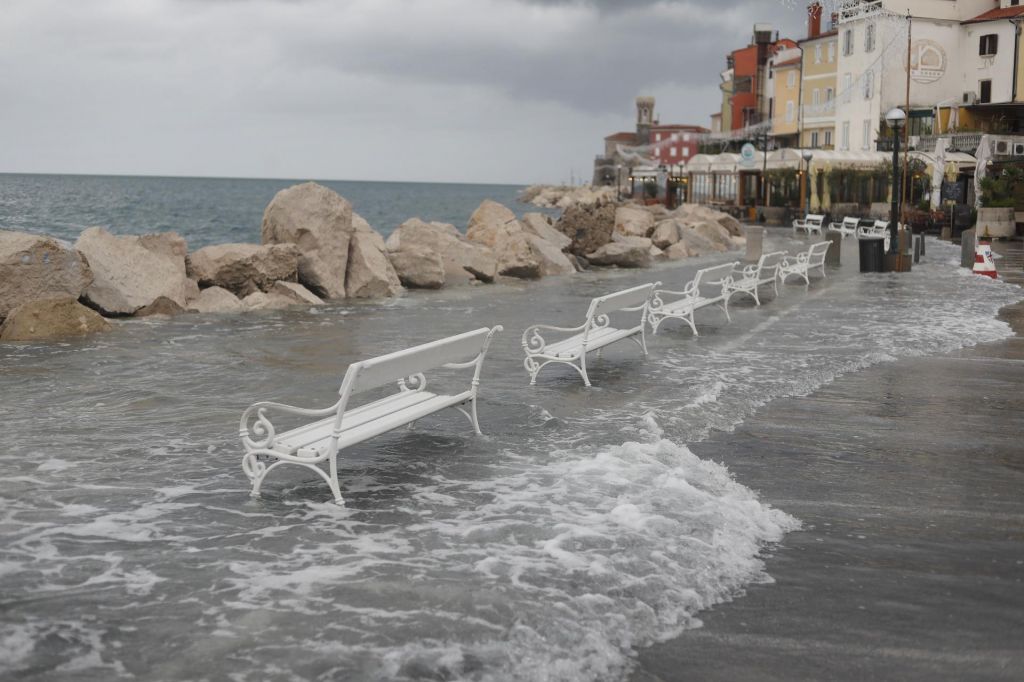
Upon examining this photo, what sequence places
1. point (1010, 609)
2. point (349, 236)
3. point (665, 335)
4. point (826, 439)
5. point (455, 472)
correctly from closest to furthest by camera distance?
point (1010, 609) → point (455, 472) → point (826, 439) → point (665, 335) → point (349, 236)

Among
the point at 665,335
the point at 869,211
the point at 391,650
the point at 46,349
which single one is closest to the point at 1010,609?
the point at 391,650

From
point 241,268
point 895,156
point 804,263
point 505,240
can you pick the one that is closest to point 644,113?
point 895,156

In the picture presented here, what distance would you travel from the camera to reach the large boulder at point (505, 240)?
23516 mm

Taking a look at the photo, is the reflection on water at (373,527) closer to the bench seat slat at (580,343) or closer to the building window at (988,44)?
the bench seat slat at (580,343)

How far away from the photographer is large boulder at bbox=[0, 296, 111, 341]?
516 inches

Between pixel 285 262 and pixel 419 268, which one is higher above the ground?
pixel 285 262

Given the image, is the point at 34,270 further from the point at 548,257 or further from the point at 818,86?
the point at 818,86

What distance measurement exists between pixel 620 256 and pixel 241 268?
12458 millimetres

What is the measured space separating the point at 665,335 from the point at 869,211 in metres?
37.3

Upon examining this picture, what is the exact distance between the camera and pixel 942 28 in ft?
179

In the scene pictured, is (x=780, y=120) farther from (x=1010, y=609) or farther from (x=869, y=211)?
(x=1010, y=609)

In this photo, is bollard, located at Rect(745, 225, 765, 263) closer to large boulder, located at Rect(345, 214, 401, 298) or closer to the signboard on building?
large boulder, located at Rect(345, 214, 401, 298)

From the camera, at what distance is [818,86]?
66125 mm

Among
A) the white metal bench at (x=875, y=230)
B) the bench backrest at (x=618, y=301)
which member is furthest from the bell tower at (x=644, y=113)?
the bench backrest at (x=618, y=301)
